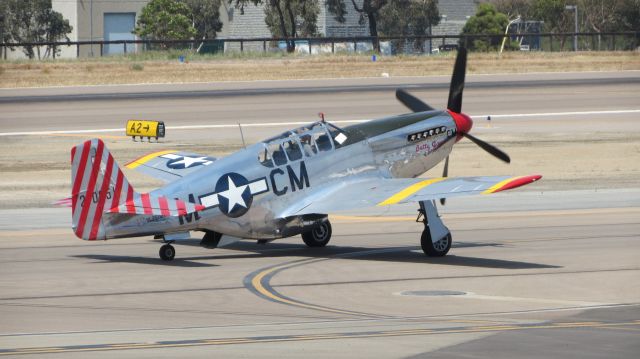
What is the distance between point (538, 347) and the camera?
13.9m

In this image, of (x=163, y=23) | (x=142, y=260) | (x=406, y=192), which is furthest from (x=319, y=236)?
(x=163, y=23)

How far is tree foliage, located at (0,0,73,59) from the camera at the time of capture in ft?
364

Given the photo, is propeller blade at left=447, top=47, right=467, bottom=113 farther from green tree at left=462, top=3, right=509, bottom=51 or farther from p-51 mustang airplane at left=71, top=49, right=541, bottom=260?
green tree at left=462, top=3, right=509, bottom=51

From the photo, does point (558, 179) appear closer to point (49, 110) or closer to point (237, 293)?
point (237, 293)

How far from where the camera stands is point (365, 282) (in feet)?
64.7

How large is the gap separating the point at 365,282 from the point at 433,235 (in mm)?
3075

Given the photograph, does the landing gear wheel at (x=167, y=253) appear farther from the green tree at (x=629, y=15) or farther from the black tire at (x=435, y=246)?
the green tree at (x=629, y=15)

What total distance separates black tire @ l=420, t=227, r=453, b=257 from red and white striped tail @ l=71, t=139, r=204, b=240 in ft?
16.0

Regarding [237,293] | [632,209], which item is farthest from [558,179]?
[237,293]

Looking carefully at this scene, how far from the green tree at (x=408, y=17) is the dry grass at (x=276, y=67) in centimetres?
3537

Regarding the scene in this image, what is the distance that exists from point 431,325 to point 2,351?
5.45 meters

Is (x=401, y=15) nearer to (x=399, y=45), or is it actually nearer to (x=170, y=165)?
(x=399, y=45)

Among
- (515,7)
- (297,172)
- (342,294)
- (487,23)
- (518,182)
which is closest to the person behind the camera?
(342,294)

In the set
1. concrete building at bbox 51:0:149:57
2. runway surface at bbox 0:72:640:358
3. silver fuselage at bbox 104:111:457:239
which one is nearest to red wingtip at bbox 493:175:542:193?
runway surface at bbox 0:72:640:358
